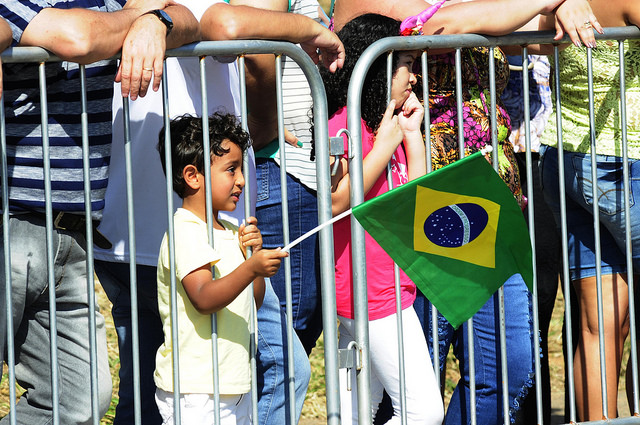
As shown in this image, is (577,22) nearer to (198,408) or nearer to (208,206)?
(208,206)

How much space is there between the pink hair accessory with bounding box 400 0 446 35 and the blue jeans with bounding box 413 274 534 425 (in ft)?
3.24

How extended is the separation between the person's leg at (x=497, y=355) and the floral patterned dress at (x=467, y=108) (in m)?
0.45

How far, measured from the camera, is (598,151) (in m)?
4.07

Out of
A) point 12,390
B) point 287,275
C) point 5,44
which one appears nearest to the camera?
point 5,44

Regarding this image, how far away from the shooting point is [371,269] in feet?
12.5

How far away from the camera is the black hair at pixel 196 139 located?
3.36m

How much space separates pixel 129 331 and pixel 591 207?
181 centimetres

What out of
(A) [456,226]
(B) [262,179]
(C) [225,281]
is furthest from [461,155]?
(C) [225,281]

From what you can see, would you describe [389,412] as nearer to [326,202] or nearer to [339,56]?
[326,202]

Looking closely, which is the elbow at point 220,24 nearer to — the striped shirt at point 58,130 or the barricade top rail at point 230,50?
the barricade top rail at point 230,50

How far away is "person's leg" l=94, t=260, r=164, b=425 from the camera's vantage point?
3629 millimetres

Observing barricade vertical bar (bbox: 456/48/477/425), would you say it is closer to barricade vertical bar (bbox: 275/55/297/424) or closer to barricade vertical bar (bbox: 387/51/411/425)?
barricade vertical bar (bbox: 387/51/411/425)

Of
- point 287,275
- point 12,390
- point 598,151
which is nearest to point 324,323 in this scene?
point 287,275

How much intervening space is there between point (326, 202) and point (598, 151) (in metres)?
1.20
